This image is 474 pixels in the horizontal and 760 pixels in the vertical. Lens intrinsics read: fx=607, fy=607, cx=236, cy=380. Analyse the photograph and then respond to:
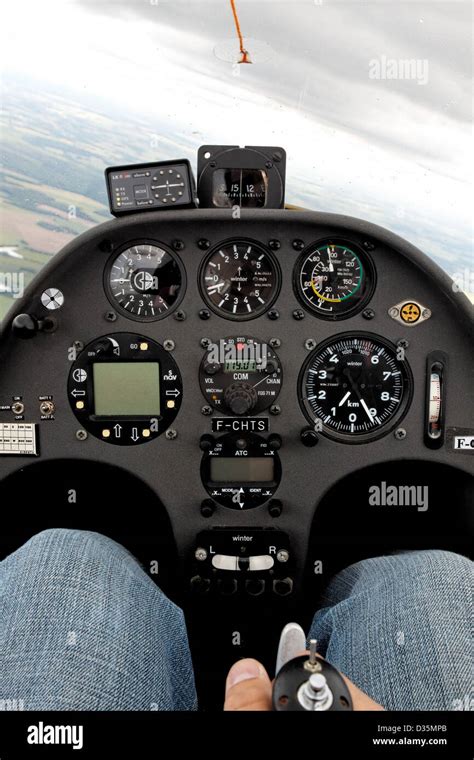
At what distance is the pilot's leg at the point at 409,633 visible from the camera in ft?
4.18

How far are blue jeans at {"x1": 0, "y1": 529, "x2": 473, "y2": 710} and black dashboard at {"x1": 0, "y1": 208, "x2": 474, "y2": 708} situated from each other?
0.54 m

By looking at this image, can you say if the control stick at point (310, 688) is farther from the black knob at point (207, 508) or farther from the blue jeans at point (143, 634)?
the black knob at point (207, 508)

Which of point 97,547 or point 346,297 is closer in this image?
point 97,547

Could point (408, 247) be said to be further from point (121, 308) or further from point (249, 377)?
point (121, 308)

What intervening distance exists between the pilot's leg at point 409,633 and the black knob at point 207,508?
64 cm

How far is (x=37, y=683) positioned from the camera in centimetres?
121

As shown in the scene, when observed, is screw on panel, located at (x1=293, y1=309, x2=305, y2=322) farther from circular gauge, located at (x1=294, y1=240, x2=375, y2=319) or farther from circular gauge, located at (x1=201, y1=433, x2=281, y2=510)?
circular gauge, located at (x1=201, y1=433, x2=281, y2=510)

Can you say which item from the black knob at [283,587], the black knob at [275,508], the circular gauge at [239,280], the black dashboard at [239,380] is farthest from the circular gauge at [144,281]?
the black knob at [283,587]

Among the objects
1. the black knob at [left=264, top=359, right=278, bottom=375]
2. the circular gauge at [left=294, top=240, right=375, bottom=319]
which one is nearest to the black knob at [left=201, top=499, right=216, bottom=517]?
the black knob at [left=264, top=359, right=278, bottom=375]

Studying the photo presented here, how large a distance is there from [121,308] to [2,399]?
597 millimetres

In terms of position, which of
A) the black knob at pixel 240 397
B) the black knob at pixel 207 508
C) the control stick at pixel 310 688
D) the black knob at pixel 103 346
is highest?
the black knob at pixel 103 346

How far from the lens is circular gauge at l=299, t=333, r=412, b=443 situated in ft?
7.75
